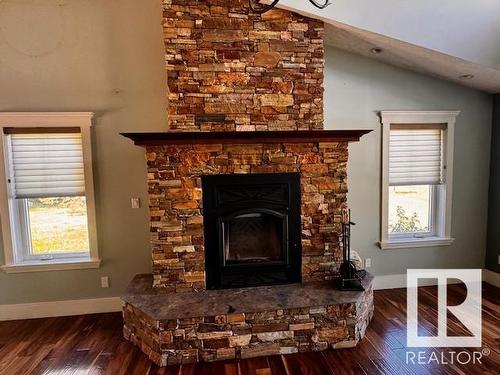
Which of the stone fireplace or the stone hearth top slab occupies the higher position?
the stone fireplace

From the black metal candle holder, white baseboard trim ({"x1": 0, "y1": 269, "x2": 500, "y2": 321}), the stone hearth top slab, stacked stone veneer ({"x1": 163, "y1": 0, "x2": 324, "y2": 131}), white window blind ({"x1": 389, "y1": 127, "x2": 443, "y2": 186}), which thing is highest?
stacked stone veneer ({"x1": 163, "y1": 0, "x2": 324, "y2": 131})

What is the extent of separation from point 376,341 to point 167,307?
6.21 ft

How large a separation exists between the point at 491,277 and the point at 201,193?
12.5 feet

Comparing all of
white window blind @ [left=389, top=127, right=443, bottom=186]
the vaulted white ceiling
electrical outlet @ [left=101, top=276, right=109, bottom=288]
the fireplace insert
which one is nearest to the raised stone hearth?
the fireplace insert

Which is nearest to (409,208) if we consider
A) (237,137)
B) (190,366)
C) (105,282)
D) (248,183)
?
(248,183)

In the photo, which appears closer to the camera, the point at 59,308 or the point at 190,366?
the point at 190,366

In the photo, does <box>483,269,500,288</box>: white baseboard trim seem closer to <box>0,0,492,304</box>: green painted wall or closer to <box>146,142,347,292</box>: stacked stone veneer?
<box>0,0,492,304</box>: green painted wall

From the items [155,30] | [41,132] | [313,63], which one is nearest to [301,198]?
[313,63]

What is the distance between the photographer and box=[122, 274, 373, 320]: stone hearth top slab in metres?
2.53

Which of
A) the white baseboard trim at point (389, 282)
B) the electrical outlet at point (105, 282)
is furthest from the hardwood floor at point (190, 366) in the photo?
the white baseboard trim at point (389, 282)

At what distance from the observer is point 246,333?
2.53 metres

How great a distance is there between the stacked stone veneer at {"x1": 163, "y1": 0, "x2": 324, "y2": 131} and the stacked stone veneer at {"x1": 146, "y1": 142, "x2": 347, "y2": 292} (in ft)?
0.84

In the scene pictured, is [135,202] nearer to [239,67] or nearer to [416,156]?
[239,67]

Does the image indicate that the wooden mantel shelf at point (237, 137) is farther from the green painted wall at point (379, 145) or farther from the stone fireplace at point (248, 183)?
the green painted wall at point (379, 145)
